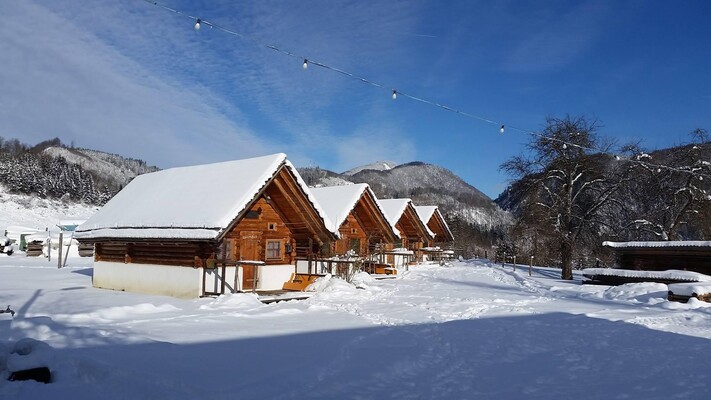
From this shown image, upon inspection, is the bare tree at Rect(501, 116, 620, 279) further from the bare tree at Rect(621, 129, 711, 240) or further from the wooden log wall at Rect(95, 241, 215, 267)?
the wooden log wall at Rect(95, 241, 215, 267)

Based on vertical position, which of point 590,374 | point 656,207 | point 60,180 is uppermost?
point 60,180

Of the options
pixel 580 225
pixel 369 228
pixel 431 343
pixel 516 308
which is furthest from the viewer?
pixel 369 228

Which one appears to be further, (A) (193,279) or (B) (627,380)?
(A) (193,279)

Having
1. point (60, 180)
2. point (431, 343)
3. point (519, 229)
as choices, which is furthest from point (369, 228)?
point (60, 180)

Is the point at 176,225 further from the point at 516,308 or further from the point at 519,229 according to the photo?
the point at 519,229

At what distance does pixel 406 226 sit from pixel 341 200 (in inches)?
602

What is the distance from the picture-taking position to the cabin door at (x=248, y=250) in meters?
19.5

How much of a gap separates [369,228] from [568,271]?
12.8 metres

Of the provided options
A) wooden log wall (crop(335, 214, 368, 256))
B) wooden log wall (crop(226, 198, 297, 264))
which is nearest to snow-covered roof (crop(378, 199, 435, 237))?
wooden log wall (crop(335, 214, 368, 256))

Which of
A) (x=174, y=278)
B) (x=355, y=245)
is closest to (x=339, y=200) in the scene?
(x=355, y=245)

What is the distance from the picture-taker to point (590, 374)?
826cm

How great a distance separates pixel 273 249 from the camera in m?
20.8

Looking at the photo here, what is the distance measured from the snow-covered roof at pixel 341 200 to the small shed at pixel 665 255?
44.3ft

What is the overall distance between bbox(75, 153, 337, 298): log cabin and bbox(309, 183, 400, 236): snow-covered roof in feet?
22.3
